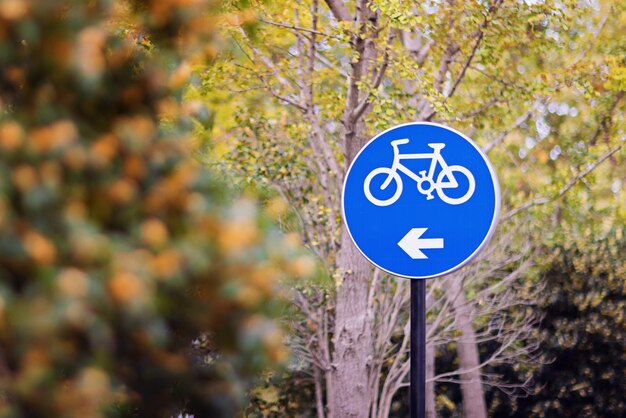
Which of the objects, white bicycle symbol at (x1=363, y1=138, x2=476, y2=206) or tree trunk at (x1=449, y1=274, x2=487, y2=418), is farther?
tree trunk at (x1=449, y1=274, x2=487, y2=418)

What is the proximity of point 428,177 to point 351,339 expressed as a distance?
365 centimetres

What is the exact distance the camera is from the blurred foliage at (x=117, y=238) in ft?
5.28

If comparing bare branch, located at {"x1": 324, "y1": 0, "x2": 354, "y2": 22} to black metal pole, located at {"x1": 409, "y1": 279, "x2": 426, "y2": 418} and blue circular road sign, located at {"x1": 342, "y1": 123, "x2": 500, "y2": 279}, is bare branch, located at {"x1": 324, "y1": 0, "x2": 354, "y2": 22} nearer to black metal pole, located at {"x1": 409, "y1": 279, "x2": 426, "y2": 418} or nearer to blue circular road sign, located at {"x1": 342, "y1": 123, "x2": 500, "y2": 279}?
blue circular road sign, located at {"x1": 342, "y1": 123, "x2": 500, "y2": 279}

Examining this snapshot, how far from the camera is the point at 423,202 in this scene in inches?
162

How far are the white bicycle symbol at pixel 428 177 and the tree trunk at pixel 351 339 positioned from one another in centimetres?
329

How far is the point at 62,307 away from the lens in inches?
61.0

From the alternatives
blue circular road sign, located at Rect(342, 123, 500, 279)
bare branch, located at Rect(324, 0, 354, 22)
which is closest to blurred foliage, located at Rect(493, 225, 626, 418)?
bare branch, located at Rect(324, 0, 354, 22)

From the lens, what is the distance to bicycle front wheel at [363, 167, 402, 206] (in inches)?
164

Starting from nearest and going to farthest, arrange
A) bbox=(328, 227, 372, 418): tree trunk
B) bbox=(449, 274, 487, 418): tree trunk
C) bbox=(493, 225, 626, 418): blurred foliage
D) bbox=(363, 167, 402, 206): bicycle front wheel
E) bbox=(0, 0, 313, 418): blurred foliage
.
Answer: bbox=(0, 0, 313, 418): blurred foliage, bbox=(363, 167, 402, 206): bicycle front wheel, bbox=(328, 227, 372, 418): tree trunk, bbox=(449, 274, 487, 418): tree trunk, bbox=(493, 225, 626, 418): blurred foliage

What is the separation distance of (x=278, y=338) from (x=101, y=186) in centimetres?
51

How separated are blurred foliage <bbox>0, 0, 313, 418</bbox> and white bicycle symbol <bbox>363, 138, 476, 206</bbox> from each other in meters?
2.22

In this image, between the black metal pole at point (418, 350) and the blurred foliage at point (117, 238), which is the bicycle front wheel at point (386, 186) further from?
the blurred foliage at point (117, 238)

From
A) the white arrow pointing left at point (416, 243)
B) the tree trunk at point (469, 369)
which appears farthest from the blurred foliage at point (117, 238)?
the tree trunk at point (469, 369)

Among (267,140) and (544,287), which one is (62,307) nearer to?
(267,140)
